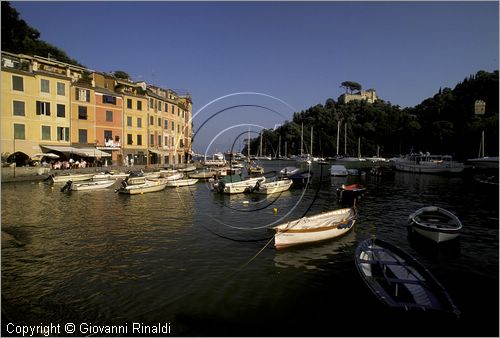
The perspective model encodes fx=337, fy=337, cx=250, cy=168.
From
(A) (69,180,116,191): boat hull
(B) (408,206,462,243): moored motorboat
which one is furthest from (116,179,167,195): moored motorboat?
(B) (408,206,462,243): moored motorboat

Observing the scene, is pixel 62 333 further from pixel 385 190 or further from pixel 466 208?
pixel 385 190

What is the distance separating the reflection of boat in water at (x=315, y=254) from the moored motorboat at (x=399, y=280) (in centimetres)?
251

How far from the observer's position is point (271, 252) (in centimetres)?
1986

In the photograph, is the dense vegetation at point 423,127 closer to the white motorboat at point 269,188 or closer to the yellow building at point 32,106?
the white motorboat at point 269,188

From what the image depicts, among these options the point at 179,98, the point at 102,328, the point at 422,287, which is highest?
the point at 179,98

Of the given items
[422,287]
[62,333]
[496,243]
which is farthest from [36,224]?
[496,243]

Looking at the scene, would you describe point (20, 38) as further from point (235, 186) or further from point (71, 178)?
point (235, 186)

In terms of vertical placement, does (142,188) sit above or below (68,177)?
below

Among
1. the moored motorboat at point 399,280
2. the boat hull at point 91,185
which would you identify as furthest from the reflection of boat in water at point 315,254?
the boat hull at point 91,185

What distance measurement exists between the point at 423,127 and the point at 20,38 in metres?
150

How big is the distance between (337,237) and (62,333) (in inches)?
660

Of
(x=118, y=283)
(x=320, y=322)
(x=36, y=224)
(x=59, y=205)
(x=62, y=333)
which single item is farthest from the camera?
(x=59, y=205)

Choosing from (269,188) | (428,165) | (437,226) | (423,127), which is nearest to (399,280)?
(437,226)

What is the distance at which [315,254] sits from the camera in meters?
19.7
